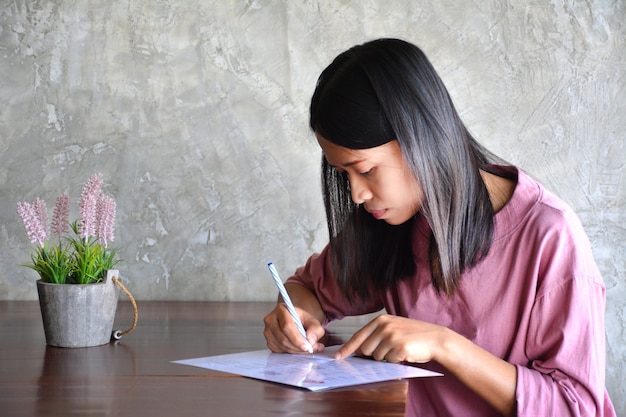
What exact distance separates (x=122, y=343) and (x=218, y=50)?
0.78 metres

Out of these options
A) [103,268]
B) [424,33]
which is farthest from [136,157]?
[424,33]

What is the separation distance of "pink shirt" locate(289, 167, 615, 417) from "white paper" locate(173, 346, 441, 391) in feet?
0.44

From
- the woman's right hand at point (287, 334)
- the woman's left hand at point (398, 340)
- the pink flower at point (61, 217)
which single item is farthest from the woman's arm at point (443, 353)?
the pink flower at point (61, 217)

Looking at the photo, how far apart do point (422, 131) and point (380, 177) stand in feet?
0.31

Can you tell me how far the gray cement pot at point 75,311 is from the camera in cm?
136

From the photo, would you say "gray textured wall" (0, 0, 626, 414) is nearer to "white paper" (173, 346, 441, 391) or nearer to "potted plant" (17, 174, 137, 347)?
"potted plant" (17, 174, 137, 347)

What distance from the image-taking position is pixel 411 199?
1.25 m

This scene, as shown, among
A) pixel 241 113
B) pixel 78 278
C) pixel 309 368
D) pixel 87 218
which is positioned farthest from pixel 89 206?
pixel 241 113

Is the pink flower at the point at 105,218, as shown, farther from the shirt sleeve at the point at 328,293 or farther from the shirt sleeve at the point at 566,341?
the shirt sleeve at the point at 566,341

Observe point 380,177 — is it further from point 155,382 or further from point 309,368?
point 155,382

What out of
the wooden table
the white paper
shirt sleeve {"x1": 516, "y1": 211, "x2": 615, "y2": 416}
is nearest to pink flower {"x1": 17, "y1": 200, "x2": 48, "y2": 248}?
the wooden table

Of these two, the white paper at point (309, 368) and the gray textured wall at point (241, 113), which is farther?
the gray textured wall at point (241, 113)

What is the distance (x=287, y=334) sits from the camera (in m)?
1.30

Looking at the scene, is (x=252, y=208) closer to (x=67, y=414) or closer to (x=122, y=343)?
(x=122, y=343)
